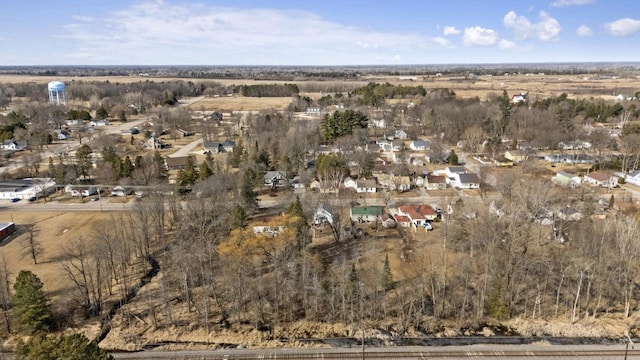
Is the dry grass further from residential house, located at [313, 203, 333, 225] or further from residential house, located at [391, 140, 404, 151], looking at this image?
residential house, located at [313, 203, 333, 225]

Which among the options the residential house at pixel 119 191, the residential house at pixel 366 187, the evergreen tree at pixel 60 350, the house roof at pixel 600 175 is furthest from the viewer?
the house roof at pixel 600 175

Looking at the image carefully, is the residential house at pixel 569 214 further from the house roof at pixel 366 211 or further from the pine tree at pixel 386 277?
the pine tree at pixel 386 277

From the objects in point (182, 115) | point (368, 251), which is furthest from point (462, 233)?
point (182, 115)

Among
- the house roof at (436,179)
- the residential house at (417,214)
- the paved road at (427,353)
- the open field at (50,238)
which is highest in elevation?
the house roof at (436,179)

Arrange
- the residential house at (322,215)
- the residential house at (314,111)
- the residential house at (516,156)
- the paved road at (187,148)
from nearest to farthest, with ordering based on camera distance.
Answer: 1. the residential house at (322,215)
2. the residential house at (516,156)
3. the paved road at (187,148)
4. the residential house at (314,111)

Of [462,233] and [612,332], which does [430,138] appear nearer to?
[462,233]

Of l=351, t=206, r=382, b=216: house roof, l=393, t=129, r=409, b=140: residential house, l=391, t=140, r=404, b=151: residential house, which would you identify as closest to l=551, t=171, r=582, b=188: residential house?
l=351, t=206, r=382, b=216: house roof

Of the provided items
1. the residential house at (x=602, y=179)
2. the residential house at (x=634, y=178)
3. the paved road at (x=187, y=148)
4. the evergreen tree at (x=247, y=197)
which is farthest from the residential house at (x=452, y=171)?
the paved road at (x=187, y=148)
